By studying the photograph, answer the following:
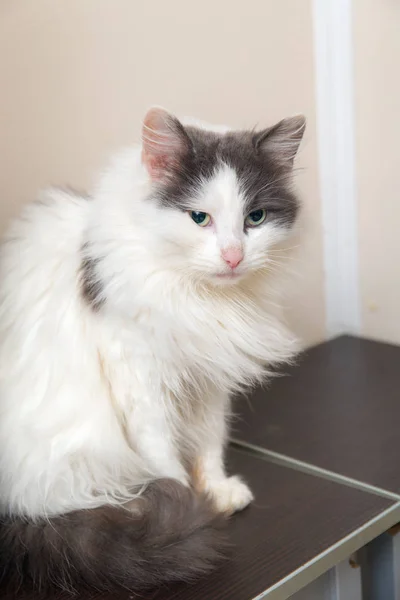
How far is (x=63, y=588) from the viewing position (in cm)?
106

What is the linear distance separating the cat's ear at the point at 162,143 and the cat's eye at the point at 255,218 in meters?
0.14

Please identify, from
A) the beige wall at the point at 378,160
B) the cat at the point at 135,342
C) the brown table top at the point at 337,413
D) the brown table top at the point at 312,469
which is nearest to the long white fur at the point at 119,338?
the cat at the point at 135,342

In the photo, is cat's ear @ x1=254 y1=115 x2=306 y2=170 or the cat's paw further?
the cat's paw

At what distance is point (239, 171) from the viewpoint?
1101 millimetres

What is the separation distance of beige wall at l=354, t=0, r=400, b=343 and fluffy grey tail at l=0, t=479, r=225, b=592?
3.65 ft

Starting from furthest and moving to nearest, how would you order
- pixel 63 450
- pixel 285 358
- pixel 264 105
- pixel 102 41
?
pixel 264 105 < pixel 102 41 < pixel 285 358 < pixel 63 450

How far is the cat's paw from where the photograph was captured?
1.26m

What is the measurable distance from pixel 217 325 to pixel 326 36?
1105mm

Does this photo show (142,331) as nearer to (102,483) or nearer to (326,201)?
(102,483)

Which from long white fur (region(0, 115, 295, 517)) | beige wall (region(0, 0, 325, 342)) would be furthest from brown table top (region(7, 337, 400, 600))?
beige wall (region(0, 0, 325, 342))

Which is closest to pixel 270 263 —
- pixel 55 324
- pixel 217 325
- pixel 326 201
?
pixel 217 325

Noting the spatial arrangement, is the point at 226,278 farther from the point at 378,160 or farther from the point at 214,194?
the point at 378,160

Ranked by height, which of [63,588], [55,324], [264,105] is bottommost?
[63,588]

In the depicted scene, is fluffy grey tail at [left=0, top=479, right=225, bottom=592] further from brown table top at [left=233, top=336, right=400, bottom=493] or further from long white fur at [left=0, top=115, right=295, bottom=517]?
brown table top at [left=233, top=336, right=400, bottom=493]
